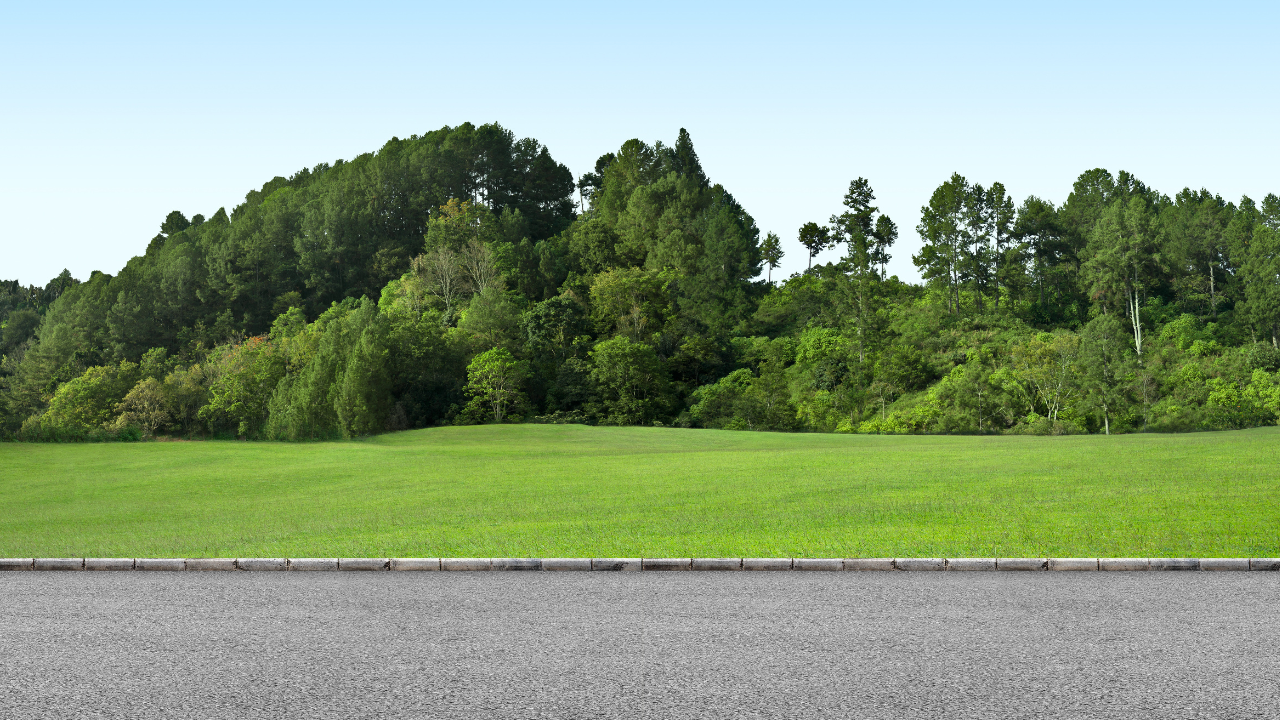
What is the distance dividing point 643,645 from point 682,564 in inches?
112

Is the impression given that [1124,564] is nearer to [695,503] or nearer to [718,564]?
[718,564]

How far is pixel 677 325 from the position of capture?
63.1 m

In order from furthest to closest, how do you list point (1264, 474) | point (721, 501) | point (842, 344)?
point (842, 344)
point (1264, 474)
point (721, 501)

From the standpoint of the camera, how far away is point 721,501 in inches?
659

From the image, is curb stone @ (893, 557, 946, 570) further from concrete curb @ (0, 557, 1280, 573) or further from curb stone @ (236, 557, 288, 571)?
curb stone @ (236, 557, 288, 571)

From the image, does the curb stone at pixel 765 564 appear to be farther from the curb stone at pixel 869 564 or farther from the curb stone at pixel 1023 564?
the curb stone at pixel 1023 564

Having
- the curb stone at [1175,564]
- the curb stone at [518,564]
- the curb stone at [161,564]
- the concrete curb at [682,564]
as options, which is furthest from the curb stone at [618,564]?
the curb stone at [1175,564]

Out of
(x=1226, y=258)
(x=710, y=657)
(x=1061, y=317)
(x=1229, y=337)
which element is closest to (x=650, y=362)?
(x=1061, y=317)

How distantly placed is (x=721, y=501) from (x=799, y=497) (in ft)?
4.66

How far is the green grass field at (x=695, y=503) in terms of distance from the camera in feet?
37.0

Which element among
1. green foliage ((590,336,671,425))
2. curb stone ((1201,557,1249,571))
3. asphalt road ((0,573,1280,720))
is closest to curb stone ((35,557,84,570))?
asphalt road ((0,573,1280,720))

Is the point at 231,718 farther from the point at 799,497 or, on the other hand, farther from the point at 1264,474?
the point at 1264,474

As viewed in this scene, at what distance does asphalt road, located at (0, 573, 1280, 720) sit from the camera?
17.4ft

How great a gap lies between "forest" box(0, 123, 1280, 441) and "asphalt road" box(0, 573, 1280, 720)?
40123 mm
